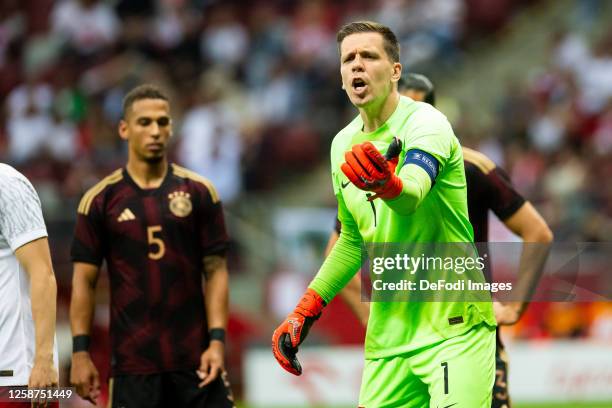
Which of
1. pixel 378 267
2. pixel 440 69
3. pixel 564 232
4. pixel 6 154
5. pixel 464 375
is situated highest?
pixel 440 69

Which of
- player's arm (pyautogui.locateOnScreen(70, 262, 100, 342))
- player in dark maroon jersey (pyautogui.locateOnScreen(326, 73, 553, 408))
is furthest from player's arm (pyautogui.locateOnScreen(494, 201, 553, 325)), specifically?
player's arm (pyautogui.locateOnScreen(70, 262, 100, 342))

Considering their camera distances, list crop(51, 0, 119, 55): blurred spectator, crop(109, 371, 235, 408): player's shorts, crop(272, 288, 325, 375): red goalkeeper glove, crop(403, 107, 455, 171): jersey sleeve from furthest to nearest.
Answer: crop(51, 0, 119, 55): blurred spectator
crop(109, 371, 235, 408): player's shorts
crop(272, 288, 325, 375): red goalkeeper glove
crop(403, 107, 455, 171): jersey sleeve

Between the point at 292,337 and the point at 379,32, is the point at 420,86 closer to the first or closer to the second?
the point at 379,32

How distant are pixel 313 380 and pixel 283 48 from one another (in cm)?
702

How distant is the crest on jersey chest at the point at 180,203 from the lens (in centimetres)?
788

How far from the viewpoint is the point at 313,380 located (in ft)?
44.3

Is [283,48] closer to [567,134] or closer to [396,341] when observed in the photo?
[567,134]

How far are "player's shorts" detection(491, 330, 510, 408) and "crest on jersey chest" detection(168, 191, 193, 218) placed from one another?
2.05m

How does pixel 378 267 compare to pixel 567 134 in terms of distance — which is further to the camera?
pixel 567 134

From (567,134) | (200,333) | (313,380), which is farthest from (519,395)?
(200,333)

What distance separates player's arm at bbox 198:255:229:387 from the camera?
776 cm

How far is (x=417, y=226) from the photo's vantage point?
6020 millimetres

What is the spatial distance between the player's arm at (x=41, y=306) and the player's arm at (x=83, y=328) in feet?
5.63

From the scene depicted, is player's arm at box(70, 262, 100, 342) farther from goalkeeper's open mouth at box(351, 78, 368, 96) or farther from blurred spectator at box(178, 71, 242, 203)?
blurred spectator at box(178, 71, 242, 203)
